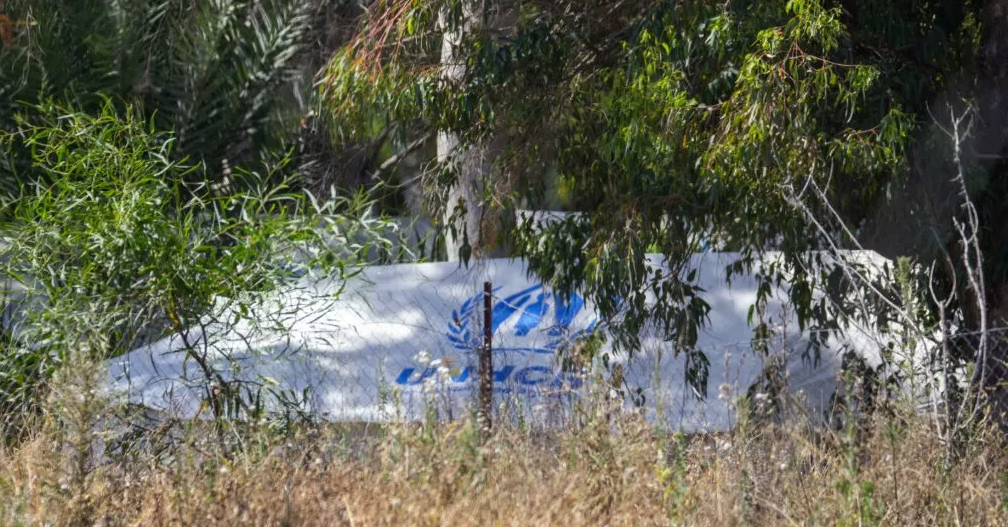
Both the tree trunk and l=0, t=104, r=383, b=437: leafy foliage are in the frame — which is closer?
l=0, t=104, r=383, b=437: leafy foliage

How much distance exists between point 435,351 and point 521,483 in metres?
3.60

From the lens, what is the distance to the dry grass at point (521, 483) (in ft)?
14.9

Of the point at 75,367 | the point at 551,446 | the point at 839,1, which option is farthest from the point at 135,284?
the point at 839,1

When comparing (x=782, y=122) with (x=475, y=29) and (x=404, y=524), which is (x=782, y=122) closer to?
(x=475, y=29)

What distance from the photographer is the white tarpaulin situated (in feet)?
21.3

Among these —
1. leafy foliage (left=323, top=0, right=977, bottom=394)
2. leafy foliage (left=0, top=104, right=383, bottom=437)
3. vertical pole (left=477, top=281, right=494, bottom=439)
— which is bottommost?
vertical pole (left=477, top=281, right=494, bottom=439)

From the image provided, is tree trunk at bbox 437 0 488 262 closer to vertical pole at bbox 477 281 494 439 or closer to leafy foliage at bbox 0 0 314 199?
vertical pole at bbox 477 281 494 439

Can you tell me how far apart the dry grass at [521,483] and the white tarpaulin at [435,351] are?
1.85ft

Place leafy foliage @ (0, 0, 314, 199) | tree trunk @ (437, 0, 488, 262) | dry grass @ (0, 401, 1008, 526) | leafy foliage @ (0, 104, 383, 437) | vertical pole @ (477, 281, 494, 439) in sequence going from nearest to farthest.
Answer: dry grass @ (0, 401, 1008, 526) → leafy foliage @ (0, 104, 383, 437) → vertical pole @ (477, 281, 494, 439) → tree trunk @ (437, 0, 488, 262) → leafy foliage @ (0, 0, 314, 199)

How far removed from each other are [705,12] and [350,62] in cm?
235

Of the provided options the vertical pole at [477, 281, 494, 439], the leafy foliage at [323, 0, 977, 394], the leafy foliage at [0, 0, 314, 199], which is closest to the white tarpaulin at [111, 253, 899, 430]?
the vertical pole at [477, 281, 494, 439]

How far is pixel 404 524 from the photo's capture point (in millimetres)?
4355

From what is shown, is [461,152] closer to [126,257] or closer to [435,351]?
[435,351]

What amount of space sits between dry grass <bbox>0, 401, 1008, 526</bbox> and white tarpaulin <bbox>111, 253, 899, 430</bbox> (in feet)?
1.85
